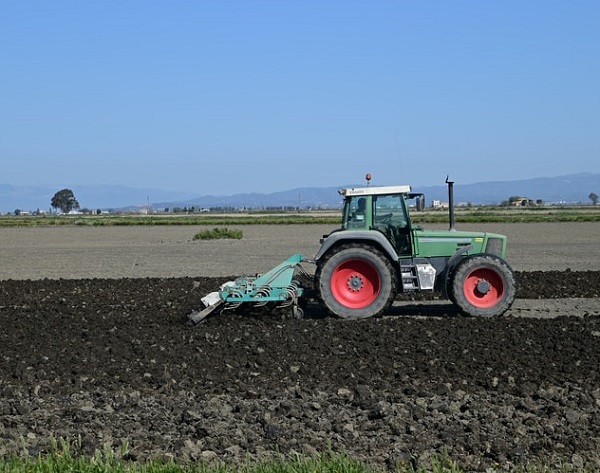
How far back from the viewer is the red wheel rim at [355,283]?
1464 cm

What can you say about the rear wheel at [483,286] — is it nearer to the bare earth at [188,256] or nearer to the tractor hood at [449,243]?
the tractor hood at [449,243]

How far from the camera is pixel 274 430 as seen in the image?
27.3 feet

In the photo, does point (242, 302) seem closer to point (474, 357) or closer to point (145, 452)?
point (474, 357)

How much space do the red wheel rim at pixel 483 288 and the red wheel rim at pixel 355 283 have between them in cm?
146

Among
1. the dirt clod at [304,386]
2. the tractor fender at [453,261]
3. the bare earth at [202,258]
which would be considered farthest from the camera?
the bare earth at [202,258]

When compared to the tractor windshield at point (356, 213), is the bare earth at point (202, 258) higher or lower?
lower

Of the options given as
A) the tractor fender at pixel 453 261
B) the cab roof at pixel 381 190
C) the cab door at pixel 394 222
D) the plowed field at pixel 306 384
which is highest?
the cab roof at pixel 381 190

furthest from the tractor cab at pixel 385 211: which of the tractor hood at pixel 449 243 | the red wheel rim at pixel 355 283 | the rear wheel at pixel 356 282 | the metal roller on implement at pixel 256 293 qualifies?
the metal roller on implement at pixel 256 293

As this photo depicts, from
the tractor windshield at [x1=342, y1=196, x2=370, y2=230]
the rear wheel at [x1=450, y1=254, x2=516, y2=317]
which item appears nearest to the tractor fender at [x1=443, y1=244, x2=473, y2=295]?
the rear wheel at [x1=450, y1=254, x2=516, y2=317]

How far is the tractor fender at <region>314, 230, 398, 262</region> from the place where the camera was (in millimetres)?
14531

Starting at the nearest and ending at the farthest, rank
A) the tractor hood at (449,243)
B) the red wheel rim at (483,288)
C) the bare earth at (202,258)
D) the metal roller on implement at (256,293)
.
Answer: the metal roller on implement at (256,293) < the red wheel rim at (483,288) < the tractor hood at (449,243) < the bare earth at (202,258)

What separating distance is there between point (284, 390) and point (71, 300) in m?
8.89

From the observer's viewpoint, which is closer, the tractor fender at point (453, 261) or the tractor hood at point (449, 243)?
the tractor fender at point (453, 261)

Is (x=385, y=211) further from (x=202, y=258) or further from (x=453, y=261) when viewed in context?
(x=202, y=258)
